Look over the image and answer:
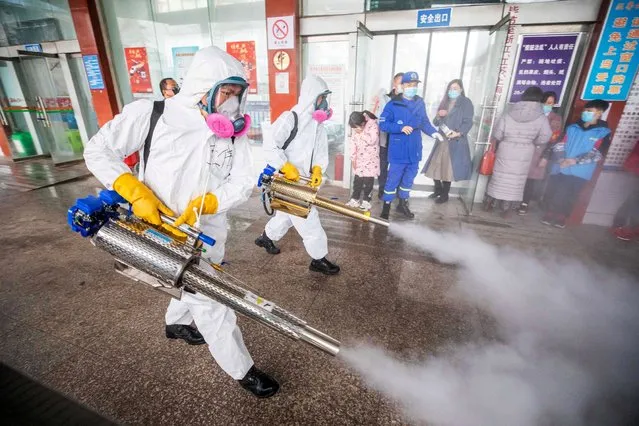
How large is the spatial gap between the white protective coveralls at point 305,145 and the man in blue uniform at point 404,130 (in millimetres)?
1626

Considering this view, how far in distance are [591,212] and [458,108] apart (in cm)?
254

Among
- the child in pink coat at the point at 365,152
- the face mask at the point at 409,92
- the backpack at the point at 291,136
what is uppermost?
the face mask at the point at 409,92

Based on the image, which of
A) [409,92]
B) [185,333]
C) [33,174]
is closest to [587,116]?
[409,92]

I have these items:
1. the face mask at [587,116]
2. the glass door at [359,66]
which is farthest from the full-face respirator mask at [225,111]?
the face mask at [587,116]

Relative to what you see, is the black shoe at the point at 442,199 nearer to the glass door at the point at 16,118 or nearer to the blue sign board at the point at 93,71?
the blue sign board at the point at 93,71

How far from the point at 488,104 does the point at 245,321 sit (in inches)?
186

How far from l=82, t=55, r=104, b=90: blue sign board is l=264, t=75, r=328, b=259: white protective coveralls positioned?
646 cm

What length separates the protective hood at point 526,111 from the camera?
14.1 feet

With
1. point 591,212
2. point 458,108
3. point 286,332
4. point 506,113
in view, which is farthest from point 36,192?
point 591,212

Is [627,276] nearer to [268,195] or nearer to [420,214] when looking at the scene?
[420,214]

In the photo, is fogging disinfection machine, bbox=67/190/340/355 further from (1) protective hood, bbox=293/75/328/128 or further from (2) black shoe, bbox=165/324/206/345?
(1) protective hood, bbox=293/75/328/128

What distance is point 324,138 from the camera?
10.4 ft

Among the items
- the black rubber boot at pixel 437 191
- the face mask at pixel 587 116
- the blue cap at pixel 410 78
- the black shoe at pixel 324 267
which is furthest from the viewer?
the black rubber boot at pixel 437 191

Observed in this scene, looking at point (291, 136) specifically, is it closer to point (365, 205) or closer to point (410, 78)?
point (410, 78)
